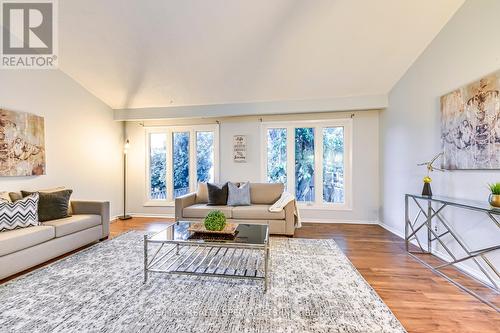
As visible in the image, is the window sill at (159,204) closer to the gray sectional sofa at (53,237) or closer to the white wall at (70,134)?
the white wall at (70,134)

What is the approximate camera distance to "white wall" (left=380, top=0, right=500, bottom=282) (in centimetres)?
232

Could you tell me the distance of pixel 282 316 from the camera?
1.77 m

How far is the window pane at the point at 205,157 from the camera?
16.8 feet

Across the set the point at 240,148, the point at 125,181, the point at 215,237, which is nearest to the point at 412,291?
the point at 215,237

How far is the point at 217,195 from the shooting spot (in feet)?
13.5

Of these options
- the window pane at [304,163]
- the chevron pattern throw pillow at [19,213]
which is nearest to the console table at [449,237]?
the window pane at [304,163]

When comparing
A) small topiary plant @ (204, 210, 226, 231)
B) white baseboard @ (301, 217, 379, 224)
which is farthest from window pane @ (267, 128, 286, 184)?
small topiary plant @ (204, 210, 226, 231)

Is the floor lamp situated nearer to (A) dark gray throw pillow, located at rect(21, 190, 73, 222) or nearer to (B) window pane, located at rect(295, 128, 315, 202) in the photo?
(A) dark gray throw pillow, located at rect(21, 190, 73, 222)

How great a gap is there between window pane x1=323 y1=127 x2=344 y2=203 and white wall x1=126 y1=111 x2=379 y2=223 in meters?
0.24

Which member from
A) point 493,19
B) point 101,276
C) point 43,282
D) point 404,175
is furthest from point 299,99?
point 43,282

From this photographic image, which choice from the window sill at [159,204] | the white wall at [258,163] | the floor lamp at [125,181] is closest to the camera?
A: the white wall at [258,163]

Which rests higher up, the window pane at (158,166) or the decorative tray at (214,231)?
the window pane at (158,166)

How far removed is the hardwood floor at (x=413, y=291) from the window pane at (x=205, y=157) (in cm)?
210

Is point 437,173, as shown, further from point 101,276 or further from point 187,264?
point 101,276
